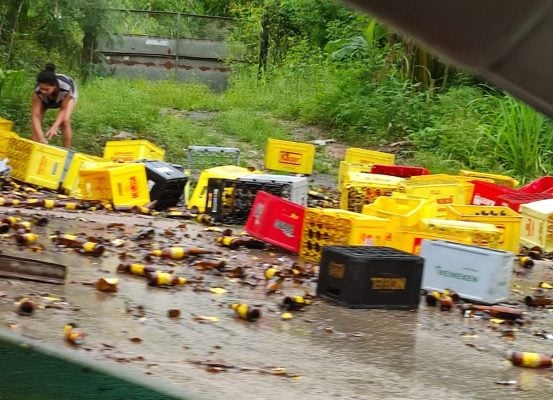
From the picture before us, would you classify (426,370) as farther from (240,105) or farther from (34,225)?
(240,105)

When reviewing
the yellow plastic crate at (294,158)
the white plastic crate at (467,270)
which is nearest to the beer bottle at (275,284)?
the white plastic crate at (467,270)

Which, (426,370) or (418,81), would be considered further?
(418,81)

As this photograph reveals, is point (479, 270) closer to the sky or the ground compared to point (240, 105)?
closer to the ground

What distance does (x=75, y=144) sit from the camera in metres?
13.2

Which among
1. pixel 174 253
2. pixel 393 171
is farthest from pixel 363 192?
pixel 174 253

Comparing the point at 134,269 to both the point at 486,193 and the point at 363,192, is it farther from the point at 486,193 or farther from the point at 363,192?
the point at 486,193

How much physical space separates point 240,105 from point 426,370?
14.8 meters

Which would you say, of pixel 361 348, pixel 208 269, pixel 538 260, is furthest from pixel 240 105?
pixel 361 348

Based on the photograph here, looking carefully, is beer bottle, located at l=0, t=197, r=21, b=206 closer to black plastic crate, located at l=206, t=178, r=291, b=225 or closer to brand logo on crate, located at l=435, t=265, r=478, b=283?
black plastic crate, located at l=206, t=178, r=291, b=225

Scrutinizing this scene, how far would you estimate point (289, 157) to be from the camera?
1212cm

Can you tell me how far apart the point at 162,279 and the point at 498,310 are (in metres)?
1.98

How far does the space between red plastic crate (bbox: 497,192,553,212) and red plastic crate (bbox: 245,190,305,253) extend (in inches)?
103

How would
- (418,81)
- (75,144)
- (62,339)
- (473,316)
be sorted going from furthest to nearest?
(418,81) < (75,144) < (473,316) < (62,339)

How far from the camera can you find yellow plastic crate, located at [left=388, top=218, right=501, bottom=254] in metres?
6.72
